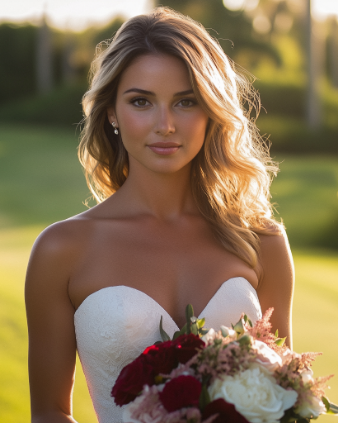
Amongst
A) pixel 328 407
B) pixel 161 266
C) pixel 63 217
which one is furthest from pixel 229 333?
pixel 63 217

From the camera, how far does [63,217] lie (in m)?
16.4

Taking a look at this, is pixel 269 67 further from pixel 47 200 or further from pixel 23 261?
pixel 23 261

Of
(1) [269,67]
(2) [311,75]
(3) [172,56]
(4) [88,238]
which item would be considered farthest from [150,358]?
(1) [269,67]

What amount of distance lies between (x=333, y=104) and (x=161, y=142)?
2398cm

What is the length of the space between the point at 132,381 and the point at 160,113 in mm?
1301

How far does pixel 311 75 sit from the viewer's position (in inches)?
814

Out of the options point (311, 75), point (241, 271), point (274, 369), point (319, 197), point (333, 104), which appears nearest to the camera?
point (274, 369)

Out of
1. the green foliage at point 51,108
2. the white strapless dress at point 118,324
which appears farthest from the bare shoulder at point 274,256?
the green foliage at point 51,108

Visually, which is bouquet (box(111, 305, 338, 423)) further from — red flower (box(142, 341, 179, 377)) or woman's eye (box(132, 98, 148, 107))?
woman's eye (box(132, 98, 148, 107))

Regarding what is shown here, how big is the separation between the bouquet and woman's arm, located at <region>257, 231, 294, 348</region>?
3.06 ft

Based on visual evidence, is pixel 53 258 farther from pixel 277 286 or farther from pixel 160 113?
pixel 277 286

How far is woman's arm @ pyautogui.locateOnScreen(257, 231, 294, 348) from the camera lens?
10.5 feet

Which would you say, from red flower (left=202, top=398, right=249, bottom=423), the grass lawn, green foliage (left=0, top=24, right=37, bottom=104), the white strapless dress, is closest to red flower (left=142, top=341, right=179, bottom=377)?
red flower (left=202, top=398, right=249, bottom=423)

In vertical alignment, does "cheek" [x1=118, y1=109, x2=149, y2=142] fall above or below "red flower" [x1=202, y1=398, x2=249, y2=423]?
above
